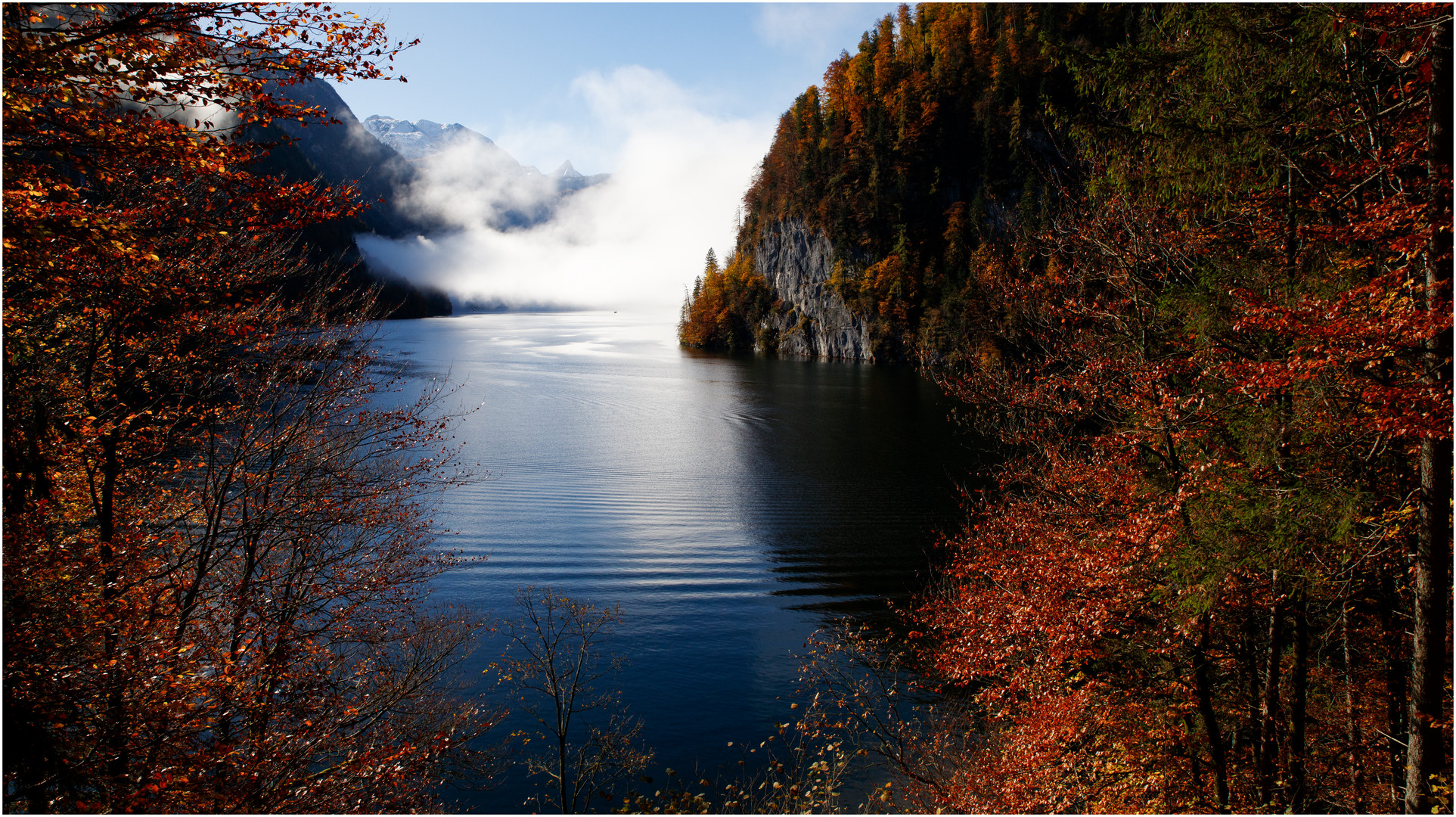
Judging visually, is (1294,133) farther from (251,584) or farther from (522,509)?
(522,509)

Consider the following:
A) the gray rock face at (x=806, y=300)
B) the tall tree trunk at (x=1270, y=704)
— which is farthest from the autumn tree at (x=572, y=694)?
the gray rock face at (x=806, y=300)

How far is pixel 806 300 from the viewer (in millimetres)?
89812

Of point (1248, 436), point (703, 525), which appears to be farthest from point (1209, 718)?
point (703, 525)

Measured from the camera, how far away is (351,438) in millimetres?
11086

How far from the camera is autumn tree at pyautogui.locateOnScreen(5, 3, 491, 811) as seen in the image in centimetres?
550

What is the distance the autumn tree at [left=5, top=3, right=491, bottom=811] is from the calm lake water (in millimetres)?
4200

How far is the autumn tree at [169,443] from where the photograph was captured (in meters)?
5.50

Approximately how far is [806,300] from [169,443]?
8222 cm

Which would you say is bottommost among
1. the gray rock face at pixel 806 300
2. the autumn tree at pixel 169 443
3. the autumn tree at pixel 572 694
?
the autumn tree at pixel 572 694

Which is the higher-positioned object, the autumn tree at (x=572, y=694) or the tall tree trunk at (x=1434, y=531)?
the tall tree trunk at (x=1434, y=531)

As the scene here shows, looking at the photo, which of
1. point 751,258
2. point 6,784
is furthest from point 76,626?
point 751,258

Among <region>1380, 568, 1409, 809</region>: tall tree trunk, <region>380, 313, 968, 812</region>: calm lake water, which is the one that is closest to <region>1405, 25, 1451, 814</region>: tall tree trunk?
<region>1380, 568, 1409, 809</region>: tall tree trunk

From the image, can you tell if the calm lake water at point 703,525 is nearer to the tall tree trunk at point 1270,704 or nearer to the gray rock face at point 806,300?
the tall tree trunk at point 1270,704

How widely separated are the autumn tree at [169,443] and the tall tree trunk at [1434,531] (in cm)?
859
